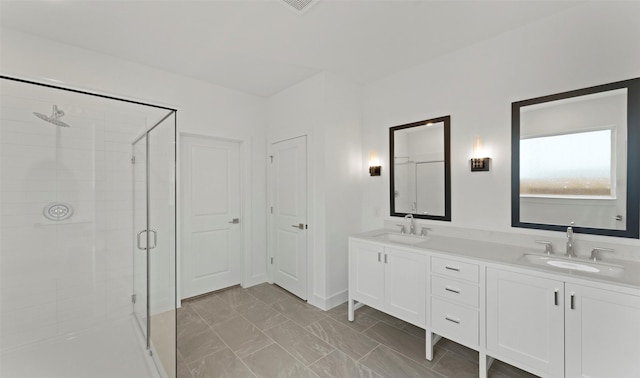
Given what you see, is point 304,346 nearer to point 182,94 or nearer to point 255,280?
point 255,280

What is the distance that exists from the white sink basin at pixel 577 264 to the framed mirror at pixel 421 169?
77cm

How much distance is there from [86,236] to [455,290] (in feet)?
10.5

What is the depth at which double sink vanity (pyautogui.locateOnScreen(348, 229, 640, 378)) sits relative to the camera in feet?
4.45

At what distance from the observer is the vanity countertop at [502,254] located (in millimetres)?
1417

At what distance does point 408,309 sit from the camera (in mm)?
2193

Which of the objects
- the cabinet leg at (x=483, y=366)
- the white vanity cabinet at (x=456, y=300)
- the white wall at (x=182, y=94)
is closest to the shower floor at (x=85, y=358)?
the white wall at (x=182, y=94)

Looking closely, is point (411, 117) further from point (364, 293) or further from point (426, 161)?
point (364, 293)

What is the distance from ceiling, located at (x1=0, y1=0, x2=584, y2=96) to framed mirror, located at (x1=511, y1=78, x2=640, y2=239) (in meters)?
0.74

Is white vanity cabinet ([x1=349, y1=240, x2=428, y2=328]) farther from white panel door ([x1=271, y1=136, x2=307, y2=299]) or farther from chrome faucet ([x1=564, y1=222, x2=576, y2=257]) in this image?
chrome faucet ([x1=564, y1=222, x2=576, y2=257])

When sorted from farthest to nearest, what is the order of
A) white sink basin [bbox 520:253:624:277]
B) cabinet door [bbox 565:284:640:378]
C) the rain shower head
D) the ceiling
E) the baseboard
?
the baseboard < the rain shower head < the ceiling < white sink basin [bbox 520:253:624:277] < cabinet door [bbox 565:284:640:378]

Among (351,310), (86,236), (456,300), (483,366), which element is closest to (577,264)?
(456,300)

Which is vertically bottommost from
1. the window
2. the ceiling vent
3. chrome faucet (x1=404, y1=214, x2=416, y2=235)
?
chrome faucet (x1=404, y1=214, x2=416, y2=235)

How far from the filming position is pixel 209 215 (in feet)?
10.9

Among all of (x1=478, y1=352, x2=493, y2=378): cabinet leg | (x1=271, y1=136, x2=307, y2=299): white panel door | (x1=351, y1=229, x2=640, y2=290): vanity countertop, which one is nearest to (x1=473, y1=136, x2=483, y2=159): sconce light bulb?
(x1=351, y1=229, x2=640, y2=290): vanity countertop
